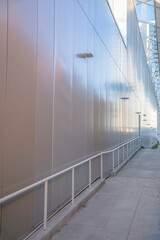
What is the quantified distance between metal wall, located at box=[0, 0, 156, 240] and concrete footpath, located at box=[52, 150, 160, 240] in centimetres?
52

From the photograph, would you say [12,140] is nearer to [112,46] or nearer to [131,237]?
[131,237]

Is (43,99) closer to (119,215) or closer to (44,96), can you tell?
(44,96)

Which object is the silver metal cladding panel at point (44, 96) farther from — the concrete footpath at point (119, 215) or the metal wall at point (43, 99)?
the concrete footpath at point (119, 215)

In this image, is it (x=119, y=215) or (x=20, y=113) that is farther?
(x=119, y=215)

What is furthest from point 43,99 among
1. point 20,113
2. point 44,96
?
point 20,113

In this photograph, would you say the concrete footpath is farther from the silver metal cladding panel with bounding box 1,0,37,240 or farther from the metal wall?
the silver metal cladding panel with bounding box 1,0,37,240

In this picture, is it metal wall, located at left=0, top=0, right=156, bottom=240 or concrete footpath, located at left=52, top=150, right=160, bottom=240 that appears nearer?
metal wall, located at left=0, top=0, right=156, bottom=240

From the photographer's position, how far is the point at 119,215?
4805 millimetres

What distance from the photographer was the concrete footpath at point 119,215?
154 inches

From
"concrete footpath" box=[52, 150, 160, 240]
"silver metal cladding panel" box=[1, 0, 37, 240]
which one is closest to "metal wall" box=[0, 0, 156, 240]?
"silver metal cladding panel" box=[1, 0, 37, 240]

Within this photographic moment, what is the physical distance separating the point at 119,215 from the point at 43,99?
101 inches

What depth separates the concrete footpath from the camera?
154 inches

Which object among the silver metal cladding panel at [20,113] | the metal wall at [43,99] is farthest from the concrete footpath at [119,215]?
the silver metal cladding panel at [20,113]

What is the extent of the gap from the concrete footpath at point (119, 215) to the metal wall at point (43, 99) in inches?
20.4
